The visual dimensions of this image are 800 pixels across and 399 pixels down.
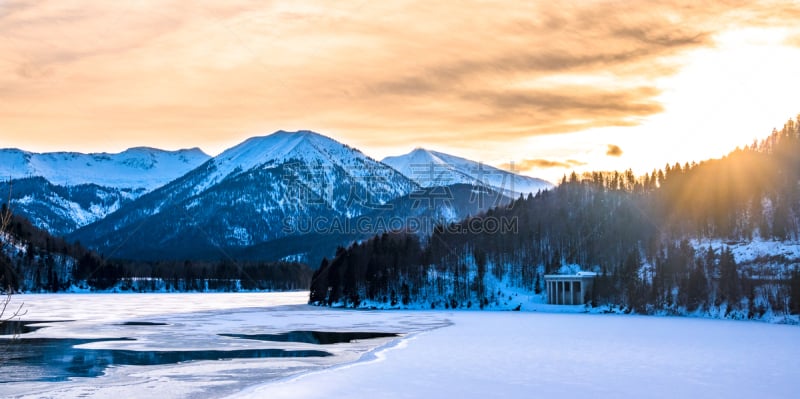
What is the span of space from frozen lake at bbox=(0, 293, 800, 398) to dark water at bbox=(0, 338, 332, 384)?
0.40ft

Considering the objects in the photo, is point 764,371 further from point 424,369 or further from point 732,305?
point 732,305

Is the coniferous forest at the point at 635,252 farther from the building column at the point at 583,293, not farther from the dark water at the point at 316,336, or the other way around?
the dark water at the point at 316,336

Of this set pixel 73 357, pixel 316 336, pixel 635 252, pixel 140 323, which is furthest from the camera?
pixel 635 252

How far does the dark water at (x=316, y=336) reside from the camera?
61.1 metres

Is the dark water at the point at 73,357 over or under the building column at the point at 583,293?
under

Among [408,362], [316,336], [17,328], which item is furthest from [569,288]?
[408,362]

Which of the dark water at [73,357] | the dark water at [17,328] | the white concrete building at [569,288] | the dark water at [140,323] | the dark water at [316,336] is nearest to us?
the dark water at [73,357]

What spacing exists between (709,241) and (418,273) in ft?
197

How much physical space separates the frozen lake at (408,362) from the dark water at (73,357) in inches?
4.8

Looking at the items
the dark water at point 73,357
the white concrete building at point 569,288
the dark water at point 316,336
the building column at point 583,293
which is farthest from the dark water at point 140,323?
the building column at point 583,293

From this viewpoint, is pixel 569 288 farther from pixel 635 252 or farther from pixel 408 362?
pixel 408 362

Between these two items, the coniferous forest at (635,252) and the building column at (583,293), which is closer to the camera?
the coniferous forest at (635,252)

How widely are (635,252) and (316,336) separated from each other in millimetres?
93255

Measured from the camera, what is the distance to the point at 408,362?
44.4 meters
